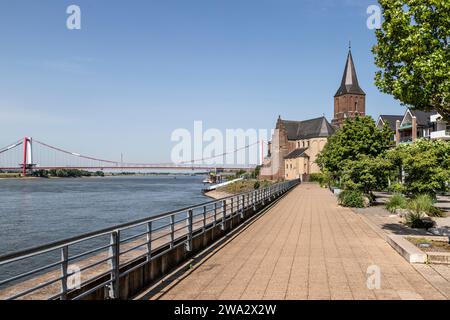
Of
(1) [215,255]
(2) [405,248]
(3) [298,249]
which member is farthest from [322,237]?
(1) [215,255]

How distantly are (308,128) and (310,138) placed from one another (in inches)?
331

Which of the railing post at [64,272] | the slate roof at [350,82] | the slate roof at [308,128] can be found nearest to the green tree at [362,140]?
the railing post at [64,272]

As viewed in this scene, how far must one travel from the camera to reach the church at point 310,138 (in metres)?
117

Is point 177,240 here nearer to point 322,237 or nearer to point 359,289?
point 359,289

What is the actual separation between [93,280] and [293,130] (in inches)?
5263

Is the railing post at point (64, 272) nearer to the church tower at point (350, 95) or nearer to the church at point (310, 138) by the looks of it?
the church at point (310, 138)

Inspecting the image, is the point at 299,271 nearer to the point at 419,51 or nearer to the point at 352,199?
the point at 419,51

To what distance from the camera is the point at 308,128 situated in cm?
13212

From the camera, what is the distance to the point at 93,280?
21.2ft

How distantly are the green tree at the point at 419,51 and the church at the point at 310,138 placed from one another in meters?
98.4

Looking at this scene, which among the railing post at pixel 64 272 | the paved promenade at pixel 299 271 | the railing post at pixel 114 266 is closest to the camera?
the railing post at pixel 64 272

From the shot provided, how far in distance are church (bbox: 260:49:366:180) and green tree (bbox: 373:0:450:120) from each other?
98404 mm

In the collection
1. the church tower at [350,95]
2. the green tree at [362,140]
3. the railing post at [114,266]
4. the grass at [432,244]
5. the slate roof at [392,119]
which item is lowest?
the grass at [432,244]

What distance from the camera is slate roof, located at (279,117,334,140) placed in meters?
122
